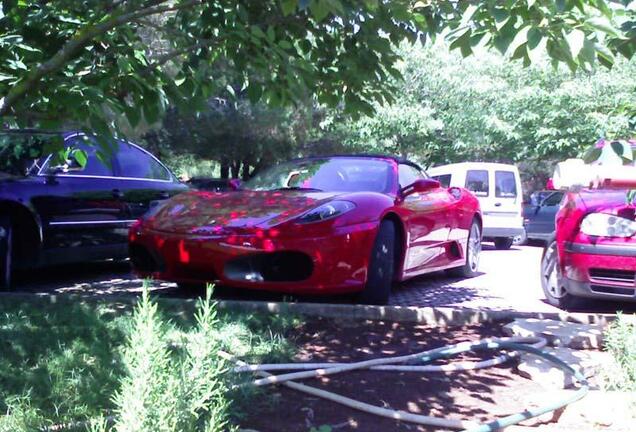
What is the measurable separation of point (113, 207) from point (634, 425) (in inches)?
204

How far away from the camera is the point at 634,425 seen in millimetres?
3127

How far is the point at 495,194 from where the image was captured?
14648 mm

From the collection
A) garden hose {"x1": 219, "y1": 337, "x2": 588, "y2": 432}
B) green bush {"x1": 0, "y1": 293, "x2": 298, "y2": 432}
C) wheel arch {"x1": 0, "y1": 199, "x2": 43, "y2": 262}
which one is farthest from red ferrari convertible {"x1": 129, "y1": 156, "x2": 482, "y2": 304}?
garden hose {"x1": 219, "y1": 337, "x2": 588, "y2": 432}

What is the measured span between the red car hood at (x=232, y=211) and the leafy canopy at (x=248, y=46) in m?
1.02

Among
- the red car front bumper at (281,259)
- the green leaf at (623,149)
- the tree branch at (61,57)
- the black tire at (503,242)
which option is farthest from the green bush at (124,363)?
the black tire at (503,242)

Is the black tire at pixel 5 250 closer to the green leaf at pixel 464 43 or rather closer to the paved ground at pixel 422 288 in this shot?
the paved ground at pixel 422 288

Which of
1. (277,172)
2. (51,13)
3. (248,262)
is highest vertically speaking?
(51,13)

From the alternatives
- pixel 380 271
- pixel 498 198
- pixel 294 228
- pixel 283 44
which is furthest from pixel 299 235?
pixel 498 198

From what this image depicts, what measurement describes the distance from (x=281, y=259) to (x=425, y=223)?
1.69 metres

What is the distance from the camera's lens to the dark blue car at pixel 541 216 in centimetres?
1585

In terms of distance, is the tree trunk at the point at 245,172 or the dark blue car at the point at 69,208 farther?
the tree trunk at the point at 245,172

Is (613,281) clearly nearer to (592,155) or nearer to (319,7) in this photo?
(319,7)

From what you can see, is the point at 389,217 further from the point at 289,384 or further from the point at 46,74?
the point at 46,74

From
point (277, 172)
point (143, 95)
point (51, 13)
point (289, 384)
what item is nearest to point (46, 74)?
point (143, 95)
